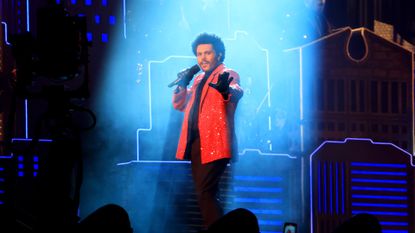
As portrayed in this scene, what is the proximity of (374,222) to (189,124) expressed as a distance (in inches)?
102

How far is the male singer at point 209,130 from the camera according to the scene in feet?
11.7

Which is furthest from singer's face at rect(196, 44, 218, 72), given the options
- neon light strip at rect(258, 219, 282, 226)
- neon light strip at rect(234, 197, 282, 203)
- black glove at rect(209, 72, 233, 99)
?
neon light strip at rect(258, 219, 282, 226)

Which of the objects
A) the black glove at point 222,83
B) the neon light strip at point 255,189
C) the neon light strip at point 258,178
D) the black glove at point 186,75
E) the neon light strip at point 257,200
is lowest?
the neon light strip at point 257,200

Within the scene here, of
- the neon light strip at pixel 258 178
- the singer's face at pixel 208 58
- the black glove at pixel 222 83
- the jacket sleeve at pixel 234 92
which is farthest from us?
the neon light strip at pixel 258 178

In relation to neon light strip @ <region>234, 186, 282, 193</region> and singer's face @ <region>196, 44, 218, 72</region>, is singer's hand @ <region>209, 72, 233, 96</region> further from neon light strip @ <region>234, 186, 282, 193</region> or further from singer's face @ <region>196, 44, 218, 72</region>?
neon light strip @ <region>234, 186, 282, 193</region>

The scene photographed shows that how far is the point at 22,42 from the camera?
8.14 ft

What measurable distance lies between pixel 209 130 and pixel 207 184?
0.34 m

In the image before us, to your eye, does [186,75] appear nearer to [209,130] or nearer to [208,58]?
[208,58]

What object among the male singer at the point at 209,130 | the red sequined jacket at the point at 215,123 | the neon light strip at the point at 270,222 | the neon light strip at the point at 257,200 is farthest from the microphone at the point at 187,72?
the neon light strip at the point at 270,222

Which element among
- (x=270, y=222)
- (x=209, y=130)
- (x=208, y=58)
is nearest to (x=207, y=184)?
(x=209, y=130)

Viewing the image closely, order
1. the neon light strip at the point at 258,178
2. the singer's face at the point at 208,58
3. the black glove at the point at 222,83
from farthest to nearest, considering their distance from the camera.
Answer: the neon light strip at the point at 258,178 → the singer's face at the point at 208,58 → the black glove at the point at 222,83

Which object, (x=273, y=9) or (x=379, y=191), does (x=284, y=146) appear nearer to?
(x=379, y=191)

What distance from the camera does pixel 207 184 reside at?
3600 mm

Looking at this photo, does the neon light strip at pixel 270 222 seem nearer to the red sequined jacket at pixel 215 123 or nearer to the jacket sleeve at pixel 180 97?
the red sequined jacket at pixel 215 123
